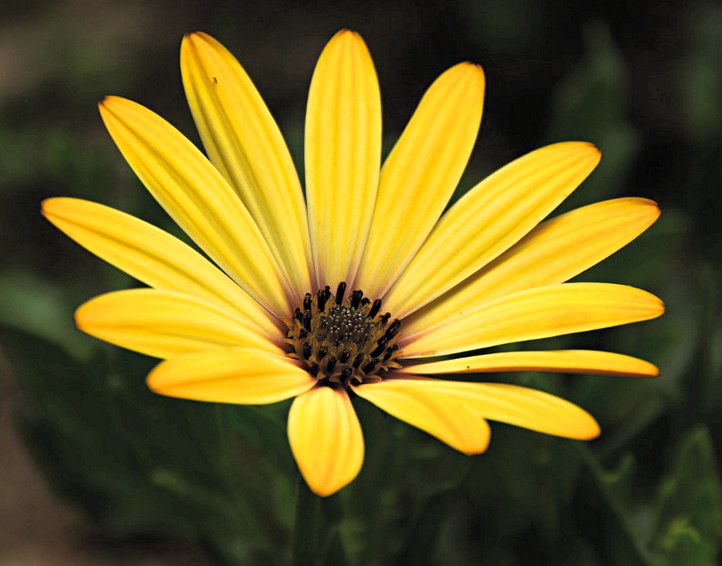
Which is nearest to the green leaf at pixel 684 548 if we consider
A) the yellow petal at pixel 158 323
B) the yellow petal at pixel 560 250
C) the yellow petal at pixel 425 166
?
the yellow petal at pixel 560 250

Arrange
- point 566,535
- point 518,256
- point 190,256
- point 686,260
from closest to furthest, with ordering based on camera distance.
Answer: point 190,256, point 518,256, point 566,535, point 686,260

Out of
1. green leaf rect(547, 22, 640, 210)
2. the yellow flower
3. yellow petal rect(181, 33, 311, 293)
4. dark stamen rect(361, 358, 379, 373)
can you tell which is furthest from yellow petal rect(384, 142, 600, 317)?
green leaf rect(547, 22, 640, 210)

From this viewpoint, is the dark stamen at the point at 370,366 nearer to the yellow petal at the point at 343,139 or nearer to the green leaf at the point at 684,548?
the yellow petal at the point at 343,139

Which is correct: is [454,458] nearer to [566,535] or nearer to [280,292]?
[566,535]

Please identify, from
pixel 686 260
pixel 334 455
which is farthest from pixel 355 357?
pixel 686 260

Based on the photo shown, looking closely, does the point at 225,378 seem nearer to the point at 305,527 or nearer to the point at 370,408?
the point at 305,527
